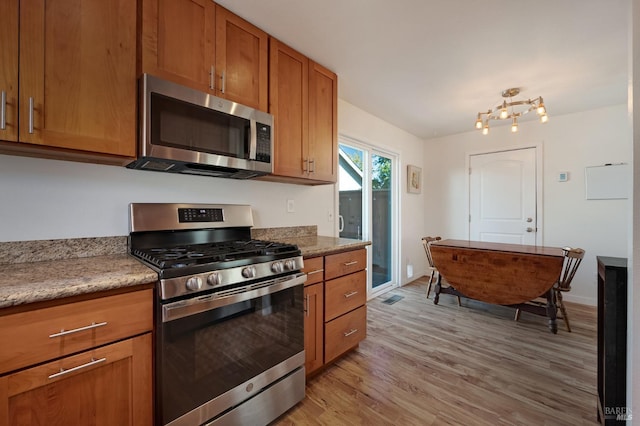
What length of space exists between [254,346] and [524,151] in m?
4.32

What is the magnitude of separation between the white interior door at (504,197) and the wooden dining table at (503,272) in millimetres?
1049

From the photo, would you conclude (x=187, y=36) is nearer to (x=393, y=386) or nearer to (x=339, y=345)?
(x=339, y=345)

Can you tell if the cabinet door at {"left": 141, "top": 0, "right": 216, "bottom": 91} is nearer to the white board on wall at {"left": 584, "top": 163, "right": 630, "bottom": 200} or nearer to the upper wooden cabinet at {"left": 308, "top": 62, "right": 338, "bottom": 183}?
the upper wooden cabinet at {"left": 308, "top": 62, "right": 338, "bottom": 183}

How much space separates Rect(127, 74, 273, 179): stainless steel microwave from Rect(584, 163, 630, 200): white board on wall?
3963 millimetres

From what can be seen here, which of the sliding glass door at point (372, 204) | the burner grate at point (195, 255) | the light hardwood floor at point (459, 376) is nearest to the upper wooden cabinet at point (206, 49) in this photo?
the burner grate at point (195, 255)

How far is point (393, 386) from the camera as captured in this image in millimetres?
1861

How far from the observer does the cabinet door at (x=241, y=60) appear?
1.67 metres

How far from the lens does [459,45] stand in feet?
6.75

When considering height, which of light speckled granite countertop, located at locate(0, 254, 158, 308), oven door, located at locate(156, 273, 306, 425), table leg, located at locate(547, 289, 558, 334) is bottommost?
table leg, located at locate(547, 289, 558, 334)

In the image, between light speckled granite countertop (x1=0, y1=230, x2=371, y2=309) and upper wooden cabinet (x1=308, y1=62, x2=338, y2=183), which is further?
upper wooden cabinet (x1=308, y1=62, x2=338, y2=183)

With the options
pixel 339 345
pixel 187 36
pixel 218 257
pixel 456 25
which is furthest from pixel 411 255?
pixel 187 36

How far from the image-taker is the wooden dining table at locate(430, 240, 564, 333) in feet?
8.61

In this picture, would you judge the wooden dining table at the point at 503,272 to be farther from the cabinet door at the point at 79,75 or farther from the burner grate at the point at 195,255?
the cabinet door at the point at 79,75

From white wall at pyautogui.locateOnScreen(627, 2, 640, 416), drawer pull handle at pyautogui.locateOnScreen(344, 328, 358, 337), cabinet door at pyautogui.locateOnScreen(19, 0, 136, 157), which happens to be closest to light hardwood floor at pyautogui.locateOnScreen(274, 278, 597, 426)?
drawer pull handle at pyautogui.locateOnScreen(344, 328, 358, 337)
